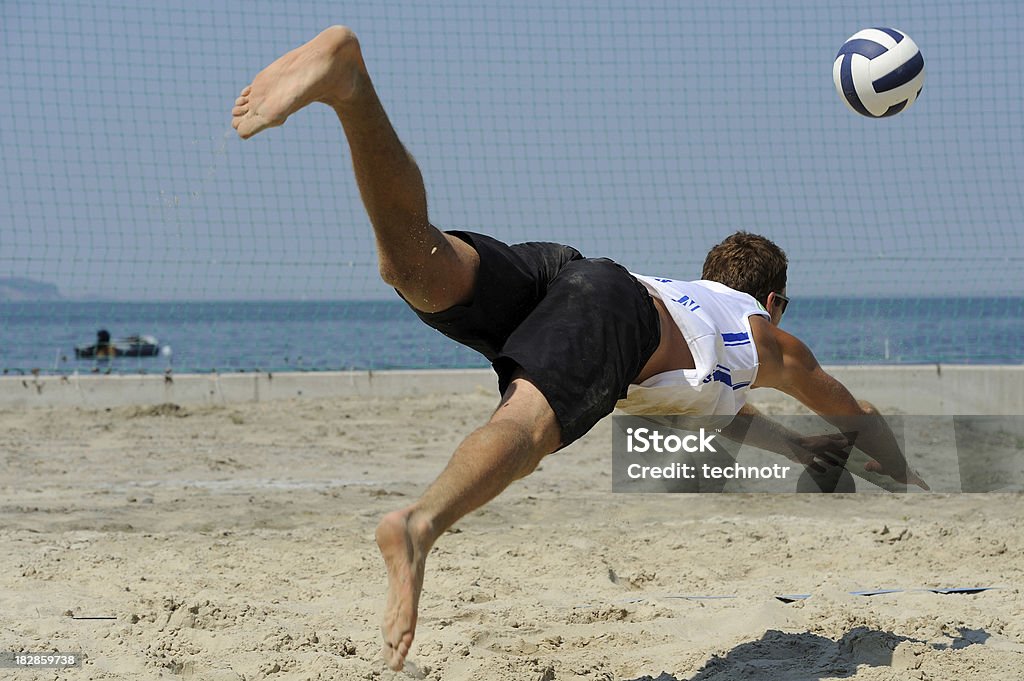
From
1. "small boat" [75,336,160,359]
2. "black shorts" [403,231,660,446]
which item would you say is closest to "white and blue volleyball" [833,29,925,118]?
"black shorts" [403,231,660,446]

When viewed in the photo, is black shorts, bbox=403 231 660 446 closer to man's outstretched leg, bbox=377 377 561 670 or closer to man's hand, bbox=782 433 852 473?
man's outstretched leg, bbox=377 377 561 670

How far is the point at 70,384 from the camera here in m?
9.01

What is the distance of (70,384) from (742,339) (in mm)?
7557

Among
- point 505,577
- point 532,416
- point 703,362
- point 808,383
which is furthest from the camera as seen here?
point 505,577

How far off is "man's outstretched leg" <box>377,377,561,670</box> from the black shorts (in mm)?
61

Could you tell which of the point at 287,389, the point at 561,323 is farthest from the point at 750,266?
the point at 287,389

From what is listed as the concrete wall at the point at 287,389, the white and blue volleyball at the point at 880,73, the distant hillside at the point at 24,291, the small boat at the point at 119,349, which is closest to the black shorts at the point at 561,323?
the white and blue volleyball at the point at 880,73

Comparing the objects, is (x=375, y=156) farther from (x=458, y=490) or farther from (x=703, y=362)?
(x=703, y=362)

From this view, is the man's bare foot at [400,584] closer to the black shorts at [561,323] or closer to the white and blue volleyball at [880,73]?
the black shorts at [561,323]

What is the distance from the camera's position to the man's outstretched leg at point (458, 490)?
209 cm

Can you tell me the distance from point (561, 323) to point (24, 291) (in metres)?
10.4

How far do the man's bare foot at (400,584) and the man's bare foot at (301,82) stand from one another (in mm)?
943

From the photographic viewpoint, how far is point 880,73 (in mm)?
4473

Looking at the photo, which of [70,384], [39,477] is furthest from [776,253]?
[70,384]
